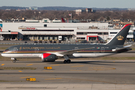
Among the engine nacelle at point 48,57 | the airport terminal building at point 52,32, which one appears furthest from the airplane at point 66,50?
the airport terminal building at point 52,32

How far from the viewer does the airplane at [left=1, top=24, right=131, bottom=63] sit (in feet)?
151

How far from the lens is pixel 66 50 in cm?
4688

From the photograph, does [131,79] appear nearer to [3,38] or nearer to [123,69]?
[123,69]

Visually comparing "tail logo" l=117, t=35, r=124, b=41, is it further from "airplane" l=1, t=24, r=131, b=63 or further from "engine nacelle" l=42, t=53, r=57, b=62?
"engine nacelle" l=42, t=53, r=57, b=62

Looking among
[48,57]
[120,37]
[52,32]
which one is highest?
[120,37]

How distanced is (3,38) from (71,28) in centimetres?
3996

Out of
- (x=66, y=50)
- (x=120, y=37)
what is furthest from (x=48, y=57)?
(x=120, y=37)

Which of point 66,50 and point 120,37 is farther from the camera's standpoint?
point 120,37

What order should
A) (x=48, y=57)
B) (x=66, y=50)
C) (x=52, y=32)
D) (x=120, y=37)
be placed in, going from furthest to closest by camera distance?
(x=52, y=32) → (x=120, y=37) → (x=66, y=50) → (x=48, y=57)

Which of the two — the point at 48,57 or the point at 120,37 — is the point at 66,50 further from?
the point at 120,37

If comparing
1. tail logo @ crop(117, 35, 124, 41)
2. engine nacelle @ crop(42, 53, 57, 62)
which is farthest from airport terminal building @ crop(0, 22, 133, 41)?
engine nacelle @ crop(42, 53, 57, 62)
